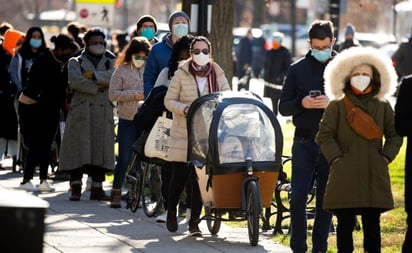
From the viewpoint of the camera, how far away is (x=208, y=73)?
12633 millimetres

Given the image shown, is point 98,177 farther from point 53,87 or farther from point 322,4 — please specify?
point 322,4

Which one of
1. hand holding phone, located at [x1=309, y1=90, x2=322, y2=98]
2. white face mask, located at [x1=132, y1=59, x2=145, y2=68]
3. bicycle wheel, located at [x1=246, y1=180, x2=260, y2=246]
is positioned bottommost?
bicycle wheel, located at [x1=246, y1=180, x2=260, y2=246]

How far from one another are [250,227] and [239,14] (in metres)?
74.7

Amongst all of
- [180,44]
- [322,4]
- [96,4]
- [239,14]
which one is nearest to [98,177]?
[180,44]

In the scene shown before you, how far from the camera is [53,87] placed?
16.0m

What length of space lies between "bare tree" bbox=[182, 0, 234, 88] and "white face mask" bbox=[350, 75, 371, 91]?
7965 millimetres

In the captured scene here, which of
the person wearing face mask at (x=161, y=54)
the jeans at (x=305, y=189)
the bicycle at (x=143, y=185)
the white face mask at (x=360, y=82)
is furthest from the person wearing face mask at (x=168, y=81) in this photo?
the white face mask at (x=360, y=82)

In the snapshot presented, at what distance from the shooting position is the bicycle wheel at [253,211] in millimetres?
11578

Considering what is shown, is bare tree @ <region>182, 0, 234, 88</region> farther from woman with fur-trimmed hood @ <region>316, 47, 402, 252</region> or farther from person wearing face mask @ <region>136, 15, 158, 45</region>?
woman with fur-trimmed hood @ <region>316, 47, 402, 252</region>

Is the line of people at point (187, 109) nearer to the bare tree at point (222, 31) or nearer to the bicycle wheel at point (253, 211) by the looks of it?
the bicycle wheel at point (253, 211)

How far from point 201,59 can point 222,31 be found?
5506 millimetres

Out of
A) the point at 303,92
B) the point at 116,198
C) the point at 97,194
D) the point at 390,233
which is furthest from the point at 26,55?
the point at 303,92

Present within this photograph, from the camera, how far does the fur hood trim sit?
992 cm

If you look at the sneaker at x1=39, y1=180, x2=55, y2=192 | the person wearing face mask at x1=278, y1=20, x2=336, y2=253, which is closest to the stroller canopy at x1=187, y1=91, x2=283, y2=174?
the person wearing face mask at x1=278, y1=20, x2=336, y2=253
